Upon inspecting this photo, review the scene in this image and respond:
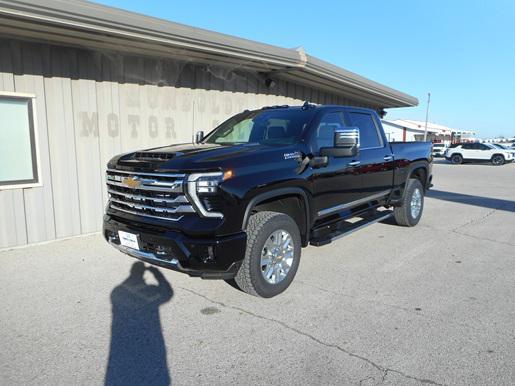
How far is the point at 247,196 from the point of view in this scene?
3.46 metres

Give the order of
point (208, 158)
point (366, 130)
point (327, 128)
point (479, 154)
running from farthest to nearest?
1. point (479, 154)
2. point (366, 130)
3. point (327, 128)
4. point (208, 158)

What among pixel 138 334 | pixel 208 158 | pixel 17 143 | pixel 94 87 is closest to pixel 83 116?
pixel 94 87

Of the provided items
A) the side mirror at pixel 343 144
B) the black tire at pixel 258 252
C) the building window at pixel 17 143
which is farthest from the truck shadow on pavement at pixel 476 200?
the building window at pixel 17 143

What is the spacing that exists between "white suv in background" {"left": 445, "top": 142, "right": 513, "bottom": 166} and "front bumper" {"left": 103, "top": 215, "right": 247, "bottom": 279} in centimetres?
2910

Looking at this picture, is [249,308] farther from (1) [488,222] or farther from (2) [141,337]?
(1) [488,222]

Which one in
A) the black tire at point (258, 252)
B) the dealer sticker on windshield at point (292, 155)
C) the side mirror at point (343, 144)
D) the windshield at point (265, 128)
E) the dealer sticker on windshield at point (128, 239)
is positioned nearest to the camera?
the black tire at point (258, 252)

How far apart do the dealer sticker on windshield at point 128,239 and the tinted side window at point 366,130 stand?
10.6ft

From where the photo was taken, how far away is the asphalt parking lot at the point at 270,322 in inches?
108

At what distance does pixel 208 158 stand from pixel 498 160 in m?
29.2

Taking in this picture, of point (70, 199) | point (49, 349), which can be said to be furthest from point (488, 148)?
point (49, 349)

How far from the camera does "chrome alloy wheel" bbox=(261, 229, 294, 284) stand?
3.77 metres

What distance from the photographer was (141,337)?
3211 millimetres

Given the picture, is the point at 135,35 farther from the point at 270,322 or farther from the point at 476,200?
the point at 476,200

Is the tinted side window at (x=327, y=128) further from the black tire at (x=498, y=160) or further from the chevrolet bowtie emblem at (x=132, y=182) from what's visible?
the black tire at (x=498, y=160)
